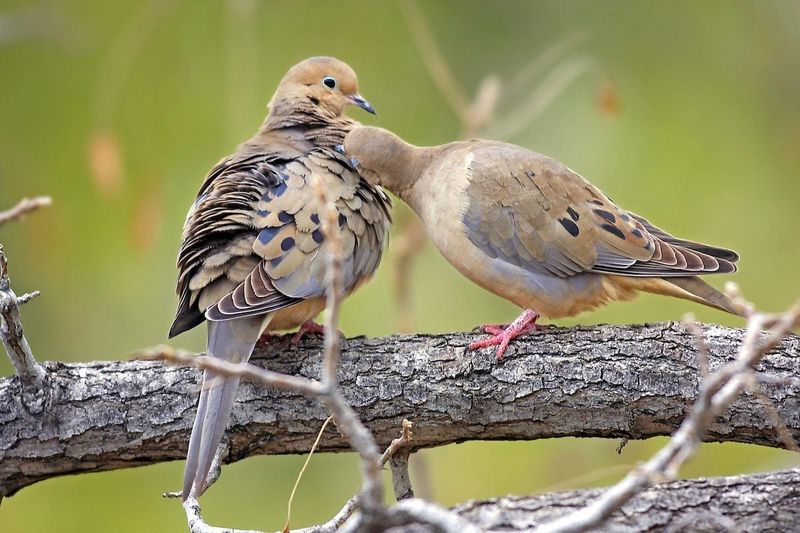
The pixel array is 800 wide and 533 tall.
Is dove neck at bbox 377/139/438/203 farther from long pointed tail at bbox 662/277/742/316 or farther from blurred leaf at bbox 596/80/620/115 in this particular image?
long pointed tail at bbox 662/277/742/316

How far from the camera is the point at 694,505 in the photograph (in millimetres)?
2586

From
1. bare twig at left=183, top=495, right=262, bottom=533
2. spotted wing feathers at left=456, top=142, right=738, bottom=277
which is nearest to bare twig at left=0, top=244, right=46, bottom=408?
bare twig at left=183, top=495, right=262, bottom=533

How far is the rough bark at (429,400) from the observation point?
2.96 meters

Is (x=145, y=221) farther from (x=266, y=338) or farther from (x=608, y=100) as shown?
(x=608, y=100)

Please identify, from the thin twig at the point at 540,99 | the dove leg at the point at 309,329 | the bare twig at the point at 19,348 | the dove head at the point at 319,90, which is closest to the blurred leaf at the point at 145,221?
the dove head at the point at 319,90

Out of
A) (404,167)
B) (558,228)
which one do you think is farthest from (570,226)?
(404,167)

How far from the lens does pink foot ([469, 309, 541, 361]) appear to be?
312 cm

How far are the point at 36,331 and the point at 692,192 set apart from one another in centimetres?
353

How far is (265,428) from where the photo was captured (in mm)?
3160

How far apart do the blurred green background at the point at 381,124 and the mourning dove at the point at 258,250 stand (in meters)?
1.48

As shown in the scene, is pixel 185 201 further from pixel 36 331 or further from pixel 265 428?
pixel 265 428

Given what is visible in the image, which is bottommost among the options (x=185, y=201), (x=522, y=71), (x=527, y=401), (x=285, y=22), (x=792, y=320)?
(x=792, y=320)

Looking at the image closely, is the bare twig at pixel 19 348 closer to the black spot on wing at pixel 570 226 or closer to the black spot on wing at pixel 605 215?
the black spot on wing at pixel 570 226

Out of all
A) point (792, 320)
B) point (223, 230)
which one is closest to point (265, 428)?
point (223, 230)
